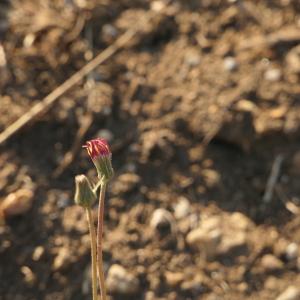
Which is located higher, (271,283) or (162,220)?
(162,220)

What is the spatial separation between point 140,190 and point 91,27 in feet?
2.52

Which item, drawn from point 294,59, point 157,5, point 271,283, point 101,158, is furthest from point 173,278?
point 157,5

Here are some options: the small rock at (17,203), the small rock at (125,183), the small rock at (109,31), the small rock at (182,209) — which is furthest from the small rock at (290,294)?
the small rock at (109,31)

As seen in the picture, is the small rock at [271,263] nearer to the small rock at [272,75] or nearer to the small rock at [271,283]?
the small rock at [271,283]

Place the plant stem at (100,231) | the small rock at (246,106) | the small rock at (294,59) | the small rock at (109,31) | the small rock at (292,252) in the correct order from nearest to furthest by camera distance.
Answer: the plant stem at (100,231) → the small rock at (292,252) → the small rock at (246,106) → the small rock at (294,59) → the small rock at (109,31)

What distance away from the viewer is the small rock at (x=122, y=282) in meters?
2.02

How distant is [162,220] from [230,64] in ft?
2.29

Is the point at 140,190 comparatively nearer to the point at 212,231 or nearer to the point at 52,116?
the point at 212,231

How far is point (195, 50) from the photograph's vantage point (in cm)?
258

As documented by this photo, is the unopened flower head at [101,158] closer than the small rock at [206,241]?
Yes

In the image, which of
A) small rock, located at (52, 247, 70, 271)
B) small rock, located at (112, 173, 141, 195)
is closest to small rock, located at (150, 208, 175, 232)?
small rock, located at (112, 173, 141, 195)

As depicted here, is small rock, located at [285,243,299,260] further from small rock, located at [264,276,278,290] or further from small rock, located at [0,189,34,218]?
small rock, located at [0,189,34,218]

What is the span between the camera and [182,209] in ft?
7.21

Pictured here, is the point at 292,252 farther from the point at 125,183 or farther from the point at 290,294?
the point at 125,183
